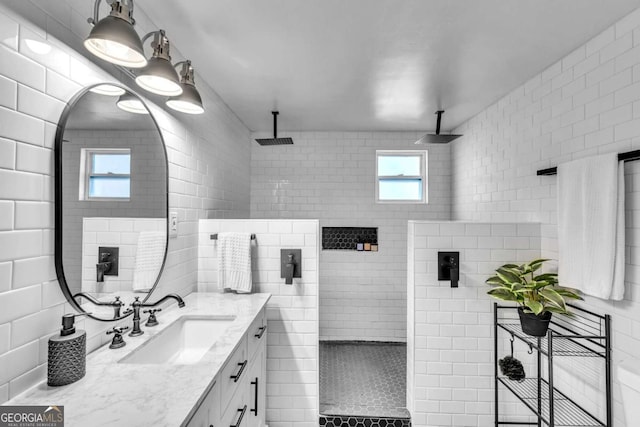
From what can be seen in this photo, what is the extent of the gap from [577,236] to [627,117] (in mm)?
688

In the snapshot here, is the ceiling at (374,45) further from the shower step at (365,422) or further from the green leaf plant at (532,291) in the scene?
the shower step at (365,422)

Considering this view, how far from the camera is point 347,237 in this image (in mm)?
3629

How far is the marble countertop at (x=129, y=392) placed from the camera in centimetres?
76

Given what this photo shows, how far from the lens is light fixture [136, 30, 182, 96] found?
1.17m

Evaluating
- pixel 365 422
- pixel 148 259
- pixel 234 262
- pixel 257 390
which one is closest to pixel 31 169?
pixel 148 259

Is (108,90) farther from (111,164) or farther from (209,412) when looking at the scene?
(209,412)

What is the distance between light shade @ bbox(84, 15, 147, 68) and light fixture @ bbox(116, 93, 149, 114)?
311mm

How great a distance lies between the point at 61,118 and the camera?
1025mm

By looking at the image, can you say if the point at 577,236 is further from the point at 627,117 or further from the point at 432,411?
the point at 432,411

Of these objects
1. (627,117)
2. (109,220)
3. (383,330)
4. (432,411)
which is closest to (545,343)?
(432,411)

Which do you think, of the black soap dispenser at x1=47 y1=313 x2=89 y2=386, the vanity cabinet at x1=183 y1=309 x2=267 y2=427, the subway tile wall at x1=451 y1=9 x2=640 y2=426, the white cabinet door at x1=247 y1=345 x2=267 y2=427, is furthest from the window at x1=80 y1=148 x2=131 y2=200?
the subway tile wall at x1=451 y1=9 x2=640 y2=426

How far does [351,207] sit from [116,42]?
9.72 ft

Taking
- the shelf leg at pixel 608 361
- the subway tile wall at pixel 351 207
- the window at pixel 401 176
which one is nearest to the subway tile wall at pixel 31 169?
the subway tile wall at pixel 351 207

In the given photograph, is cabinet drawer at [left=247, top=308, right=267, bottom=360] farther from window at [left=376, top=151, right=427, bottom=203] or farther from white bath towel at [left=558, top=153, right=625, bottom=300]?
window at [left=376, top=151, right=427, bottom=203]
